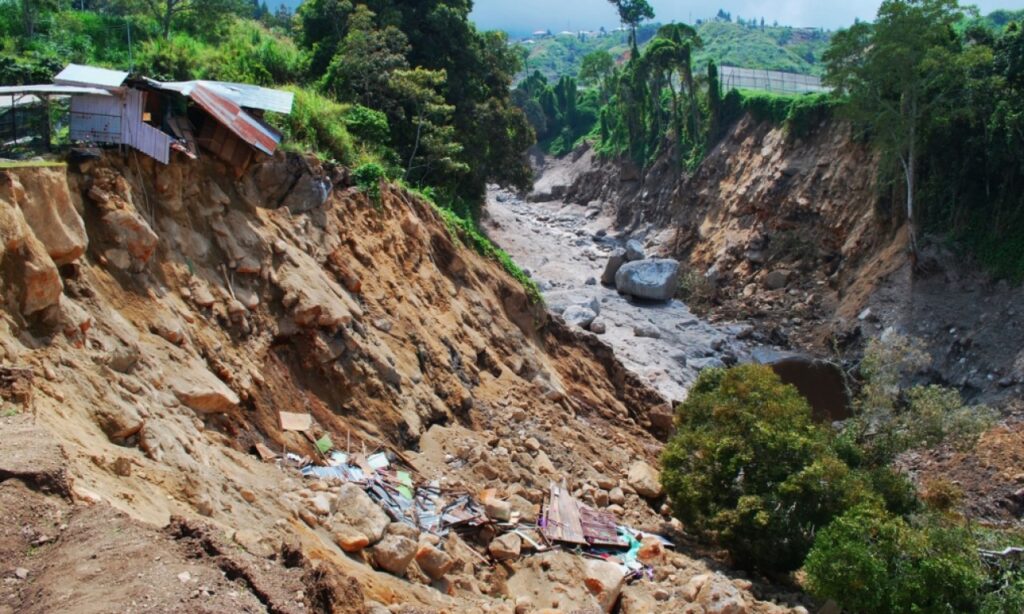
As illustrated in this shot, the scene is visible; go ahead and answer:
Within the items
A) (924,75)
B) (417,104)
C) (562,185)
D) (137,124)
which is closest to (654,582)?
(137,124)

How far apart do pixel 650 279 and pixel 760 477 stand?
2338 centimetres

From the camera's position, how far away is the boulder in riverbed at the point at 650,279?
3784cm

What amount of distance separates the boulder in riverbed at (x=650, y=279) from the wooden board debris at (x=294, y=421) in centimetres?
2621

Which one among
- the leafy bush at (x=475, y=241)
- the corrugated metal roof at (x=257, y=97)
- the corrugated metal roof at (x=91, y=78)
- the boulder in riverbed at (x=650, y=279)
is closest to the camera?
the corrugated metal roof at (x=91, y=78)

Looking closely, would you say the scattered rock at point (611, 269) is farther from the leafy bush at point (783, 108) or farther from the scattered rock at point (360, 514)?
the scattered rock at point (360, 514)

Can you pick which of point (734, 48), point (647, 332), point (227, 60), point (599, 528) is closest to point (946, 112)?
point (647, 332)

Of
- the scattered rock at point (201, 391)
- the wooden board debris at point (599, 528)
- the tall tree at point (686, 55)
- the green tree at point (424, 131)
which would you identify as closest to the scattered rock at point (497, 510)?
the wooden board debris at point (599, 528)

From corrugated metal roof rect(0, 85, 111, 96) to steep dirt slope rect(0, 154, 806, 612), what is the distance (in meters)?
1.00

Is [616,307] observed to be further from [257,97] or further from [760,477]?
[257,97]

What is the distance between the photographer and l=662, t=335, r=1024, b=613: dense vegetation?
41.5 ft

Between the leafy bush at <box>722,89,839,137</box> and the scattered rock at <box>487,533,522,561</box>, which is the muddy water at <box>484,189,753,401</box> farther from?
the scattered rock at <box>487,533,522,561</box>

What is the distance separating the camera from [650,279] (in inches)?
1497

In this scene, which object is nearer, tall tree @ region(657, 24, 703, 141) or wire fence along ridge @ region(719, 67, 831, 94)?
tall tree @ region(657, 24, 703, 141)

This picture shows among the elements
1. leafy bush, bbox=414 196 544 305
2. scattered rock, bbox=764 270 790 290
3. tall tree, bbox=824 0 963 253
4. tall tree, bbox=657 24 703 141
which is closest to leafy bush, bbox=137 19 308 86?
leafy bush, bbox=414 196 544 305
